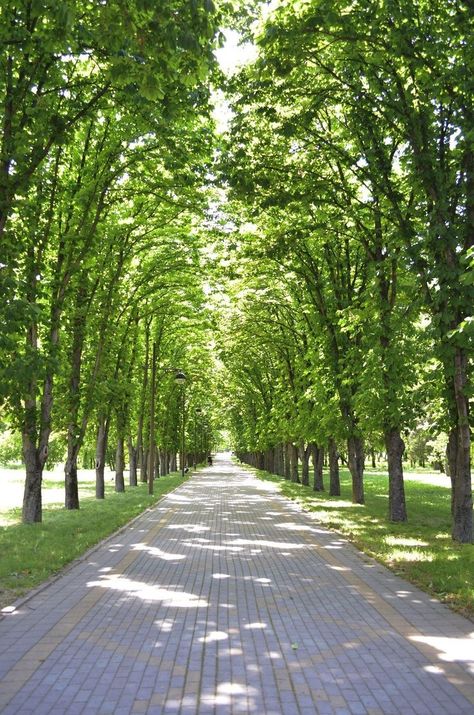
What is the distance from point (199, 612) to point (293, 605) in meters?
1.16

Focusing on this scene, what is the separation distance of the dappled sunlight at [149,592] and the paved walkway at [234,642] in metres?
0.03

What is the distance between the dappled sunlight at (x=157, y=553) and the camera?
10.5m

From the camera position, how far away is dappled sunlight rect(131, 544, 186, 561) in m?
10.5

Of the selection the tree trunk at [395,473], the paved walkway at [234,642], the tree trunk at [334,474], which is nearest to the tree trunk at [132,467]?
the tree trunk at [334,474]

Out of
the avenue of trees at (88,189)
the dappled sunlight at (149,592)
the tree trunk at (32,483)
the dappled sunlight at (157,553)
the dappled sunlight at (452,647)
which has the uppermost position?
the avenue of trees at (88,189)

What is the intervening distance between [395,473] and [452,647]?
1014 centimetres

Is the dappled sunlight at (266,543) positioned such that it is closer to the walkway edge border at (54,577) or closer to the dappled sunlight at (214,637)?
the walkway edge border at (54,577)

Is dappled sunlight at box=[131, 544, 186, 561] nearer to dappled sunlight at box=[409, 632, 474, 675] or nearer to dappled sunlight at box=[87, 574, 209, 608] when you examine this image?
dappled sunlight at box=[87, 574, 209, 608]

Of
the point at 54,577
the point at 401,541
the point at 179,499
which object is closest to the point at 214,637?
the point at 54,577

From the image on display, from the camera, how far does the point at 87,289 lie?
18.2 m

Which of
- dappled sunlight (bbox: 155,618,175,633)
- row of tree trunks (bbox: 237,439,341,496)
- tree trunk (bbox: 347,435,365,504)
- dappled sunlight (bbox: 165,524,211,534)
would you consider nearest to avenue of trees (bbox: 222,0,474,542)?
tree trunk (bbox: 347,435,365,504)

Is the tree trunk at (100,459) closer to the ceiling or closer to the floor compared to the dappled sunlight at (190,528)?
closer to the ceiling

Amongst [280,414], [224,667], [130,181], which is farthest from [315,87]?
[280,414]

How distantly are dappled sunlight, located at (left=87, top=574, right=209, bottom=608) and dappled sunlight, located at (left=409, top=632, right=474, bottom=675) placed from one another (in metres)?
2.62
